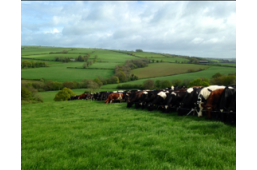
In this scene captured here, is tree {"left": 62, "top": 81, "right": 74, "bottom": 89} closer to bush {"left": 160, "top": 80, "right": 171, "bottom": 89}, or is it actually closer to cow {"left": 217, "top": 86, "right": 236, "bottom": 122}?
bush {"left": 160, "top": 80, "right": 171, "bottom": 89}

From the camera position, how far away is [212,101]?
8.70m

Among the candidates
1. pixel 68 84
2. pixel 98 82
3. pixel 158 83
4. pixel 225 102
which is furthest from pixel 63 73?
pixel 225 102

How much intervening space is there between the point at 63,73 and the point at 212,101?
53.3m

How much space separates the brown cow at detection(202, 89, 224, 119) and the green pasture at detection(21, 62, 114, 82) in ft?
158

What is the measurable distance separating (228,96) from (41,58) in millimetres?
68830

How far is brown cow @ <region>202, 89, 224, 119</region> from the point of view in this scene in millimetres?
8422

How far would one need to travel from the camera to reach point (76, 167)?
145 inches

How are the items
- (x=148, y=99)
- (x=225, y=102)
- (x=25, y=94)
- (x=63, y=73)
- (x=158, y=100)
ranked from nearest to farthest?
(x=225, y=102) → (x=158, y=100) → (x=148, y=99) → (x=25, y=94) → (x=63, y=73)

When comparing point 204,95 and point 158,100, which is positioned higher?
point 204,95

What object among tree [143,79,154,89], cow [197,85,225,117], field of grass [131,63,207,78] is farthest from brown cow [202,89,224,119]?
field of grass [131,63,207,78]

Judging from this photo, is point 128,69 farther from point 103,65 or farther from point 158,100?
point 158,100
